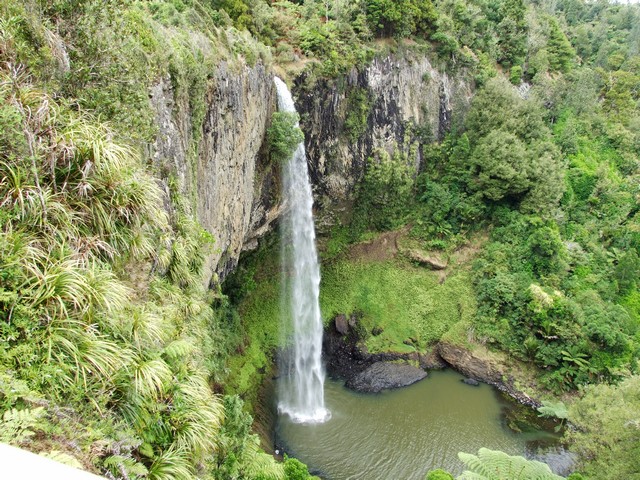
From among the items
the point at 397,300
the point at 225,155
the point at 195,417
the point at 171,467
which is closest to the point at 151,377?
the point at 195,417

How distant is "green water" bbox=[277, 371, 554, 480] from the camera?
13.5m

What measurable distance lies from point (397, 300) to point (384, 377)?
4.50 m

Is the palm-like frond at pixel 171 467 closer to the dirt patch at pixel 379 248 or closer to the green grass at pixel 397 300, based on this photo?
the green grass at pixel 397 300

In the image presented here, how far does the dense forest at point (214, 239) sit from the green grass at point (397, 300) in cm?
45

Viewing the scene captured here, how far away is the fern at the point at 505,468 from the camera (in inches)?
400

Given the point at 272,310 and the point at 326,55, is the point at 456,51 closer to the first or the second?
the point at 326,55

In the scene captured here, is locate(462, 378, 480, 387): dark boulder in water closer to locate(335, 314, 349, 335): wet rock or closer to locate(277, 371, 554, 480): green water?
locate(277, 371, 554, 480): green water

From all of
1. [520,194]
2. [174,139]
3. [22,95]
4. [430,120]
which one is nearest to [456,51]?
[430,120]

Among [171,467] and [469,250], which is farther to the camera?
[469,250]

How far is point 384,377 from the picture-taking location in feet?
60.0

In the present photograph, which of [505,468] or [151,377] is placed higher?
[151,377]

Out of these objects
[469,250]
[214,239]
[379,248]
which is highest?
[214,239]

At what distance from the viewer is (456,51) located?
24.0 m

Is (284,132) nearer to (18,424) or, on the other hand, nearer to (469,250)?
(469,250)
